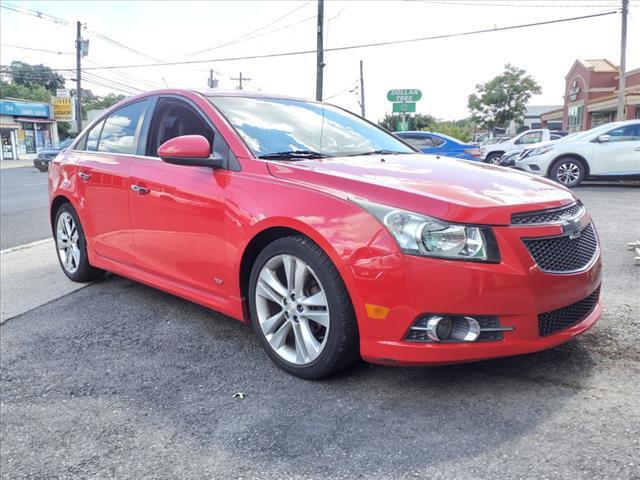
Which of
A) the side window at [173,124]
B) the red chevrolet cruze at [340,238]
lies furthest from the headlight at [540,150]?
the side window at [173,124]

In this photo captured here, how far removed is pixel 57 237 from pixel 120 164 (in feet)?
4.89

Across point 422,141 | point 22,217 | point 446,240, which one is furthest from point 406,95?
point 446,240

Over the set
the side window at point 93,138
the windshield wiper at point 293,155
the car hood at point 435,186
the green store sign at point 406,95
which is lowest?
the car hood at point 435,186

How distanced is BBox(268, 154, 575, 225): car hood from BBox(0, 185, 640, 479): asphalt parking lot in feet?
2.87

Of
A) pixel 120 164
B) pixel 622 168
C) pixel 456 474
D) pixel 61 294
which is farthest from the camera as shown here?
pixel 622 168

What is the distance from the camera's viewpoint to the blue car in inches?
502

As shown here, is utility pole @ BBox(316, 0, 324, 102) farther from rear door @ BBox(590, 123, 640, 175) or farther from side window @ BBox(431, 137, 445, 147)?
rear door @ BBox(590, 123, 640, 175)

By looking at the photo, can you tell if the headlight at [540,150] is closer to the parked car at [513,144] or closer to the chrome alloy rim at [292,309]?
the parked car at [513,144]

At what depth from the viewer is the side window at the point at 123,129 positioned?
4.19 meters

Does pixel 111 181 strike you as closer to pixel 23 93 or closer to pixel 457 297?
pixel 457 297

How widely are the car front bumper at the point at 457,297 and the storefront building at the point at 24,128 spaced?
4975cm

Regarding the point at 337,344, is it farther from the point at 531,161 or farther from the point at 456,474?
the point at 531,161

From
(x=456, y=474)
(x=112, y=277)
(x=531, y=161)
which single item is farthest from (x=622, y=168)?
(x=456, y=474)

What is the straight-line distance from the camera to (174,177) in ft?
11.8
